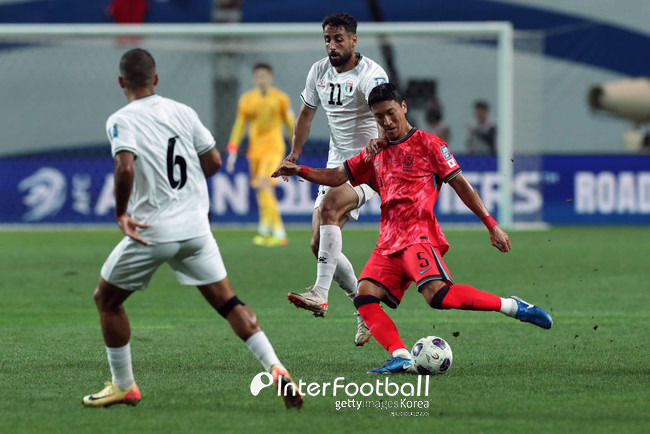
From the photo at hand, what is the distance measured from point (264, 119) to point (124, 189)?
11356 mm

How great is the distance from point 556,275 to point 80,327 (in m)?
5.67

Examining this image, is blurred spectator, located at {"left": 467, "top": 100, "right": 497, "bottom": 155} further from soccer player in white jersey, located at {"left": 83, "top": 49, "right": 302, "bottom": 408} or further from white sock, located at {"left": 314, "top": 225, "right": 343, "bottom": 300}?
soccer player in white jersey, located at {"left": 83, "top": 49, "right": 302, "bottom": 408}

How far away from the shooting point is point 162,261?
5.36 meters

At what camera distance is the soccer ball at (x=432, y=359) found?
639cm

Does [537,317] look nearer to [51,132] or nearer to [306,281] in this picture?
[306,281]

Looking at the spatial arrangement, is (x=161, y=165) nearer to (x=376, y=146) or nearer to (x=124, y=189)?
(x=124, y=189)

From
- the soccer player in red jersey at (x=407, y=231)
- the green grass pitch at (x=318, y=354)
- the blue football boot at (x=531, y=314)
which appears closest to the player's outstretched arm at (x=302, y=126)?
the green grass pitch at (x=318, y=354)

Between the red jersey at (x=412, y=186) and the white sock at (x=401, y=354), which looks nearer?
the white sock at (x=401, y=354)

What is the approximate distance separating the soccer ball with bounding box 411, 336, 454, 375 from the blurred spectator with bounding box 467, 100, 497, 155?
1385 cm

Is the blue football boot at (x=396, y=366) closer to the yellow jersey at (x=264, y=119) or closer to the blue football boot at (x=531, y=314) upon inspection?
the blue football boot at (x=531, y=314)

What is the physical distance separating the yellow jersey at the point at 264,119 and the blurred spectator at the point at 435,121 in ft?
15.6

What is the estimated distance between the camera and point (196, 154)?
18.0ft

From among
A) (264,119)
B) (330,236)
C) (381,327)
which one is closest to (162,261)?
(381,327)

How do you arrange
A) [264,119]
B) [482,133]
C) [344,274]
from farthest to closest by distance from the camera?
[482,133]
[264,119]
[344,274]
